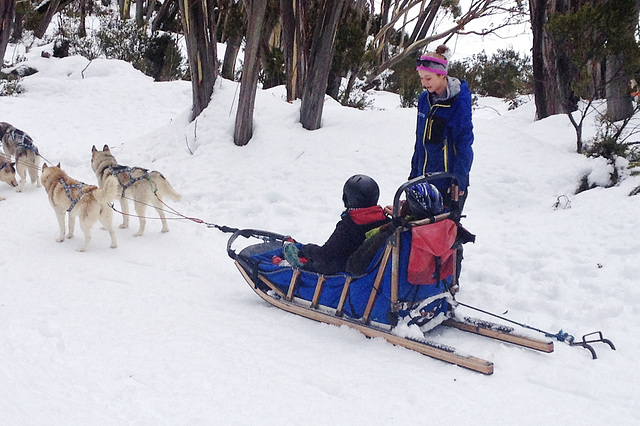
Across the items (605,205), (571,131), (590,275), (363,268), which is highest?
(571,131)

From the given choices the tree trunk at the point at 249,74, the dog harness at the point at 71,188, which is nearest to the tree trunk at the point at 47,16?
the tree trunk at the point at 249,74

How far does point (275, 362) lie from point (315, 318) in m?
0.66

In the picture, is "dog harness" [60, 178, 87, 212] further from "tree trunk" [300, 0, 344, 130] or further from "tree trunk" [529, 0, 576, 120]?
"tree trunk" [529, 0, 576, 120]

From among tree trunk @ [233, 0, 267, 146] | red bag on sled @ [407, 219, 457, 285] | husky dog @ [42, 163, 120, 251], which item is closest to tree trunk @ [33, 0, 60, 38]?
tree trunk @ [233, 0, 267, 146]

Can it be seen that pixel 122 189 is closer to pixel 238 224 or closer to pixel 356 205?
pixel 238 224

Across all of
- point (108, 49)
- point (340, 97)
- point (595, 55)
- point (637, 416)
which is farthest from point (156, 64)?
point (637, 416)

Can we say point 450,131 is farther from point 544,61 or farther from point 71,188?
point 544,61

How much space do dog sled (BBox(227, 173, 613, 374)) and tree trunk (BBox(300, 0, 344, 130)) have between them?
4473 millimetres

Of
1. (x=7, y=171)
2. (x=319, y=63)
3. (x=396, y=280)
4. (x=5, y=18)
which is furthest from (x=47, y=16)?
(x=396, y=280)

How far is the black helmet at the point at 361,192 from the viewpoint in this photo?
11.9 feet

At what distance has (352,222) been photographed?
3.70 metres

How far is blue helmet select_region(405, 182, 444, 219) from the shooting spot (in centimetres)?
346

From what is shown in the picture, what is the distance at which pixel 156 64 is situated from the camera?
17.0 m

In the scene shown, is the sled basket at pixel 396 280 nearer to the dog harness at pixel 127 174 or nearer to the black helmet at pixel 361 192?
the black helmet at pixel 361 192
